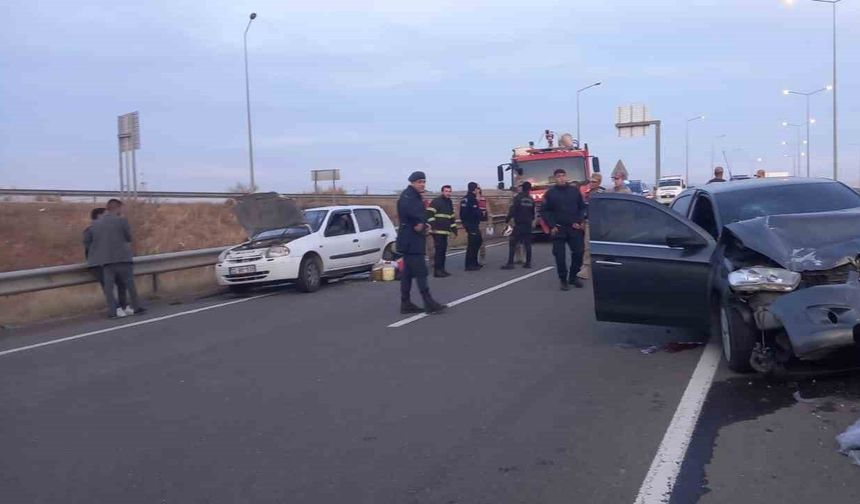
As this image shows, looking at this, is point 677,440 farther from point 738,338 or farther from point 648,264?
point 648,264

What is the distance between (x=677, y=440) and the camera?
618 centimetres

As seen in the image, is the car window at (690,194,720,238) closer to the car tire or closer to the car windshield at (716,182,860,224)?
the car windshield at (716,182,860,224)

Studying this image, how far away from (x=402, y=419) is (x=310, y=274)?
9.69m

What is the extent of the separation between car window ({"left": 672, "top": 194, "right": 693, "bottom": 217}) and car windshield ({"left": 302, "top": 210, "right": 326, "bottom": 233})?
7630mm

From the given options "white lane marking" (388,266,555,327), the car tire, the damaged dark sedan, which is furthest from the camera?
the car tire

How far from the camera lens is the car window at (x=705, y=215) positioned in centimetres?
944

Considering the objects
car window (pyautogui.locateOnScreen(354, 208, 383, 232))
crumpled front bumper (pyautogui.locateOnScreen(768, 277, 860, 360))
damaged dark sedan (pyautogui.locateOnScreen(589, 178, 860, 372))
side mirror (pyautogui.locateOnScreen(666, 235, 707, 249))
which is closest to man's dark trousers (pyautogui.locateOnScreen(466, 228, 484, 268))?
car window (pyautogui.locateOnScreen(354, 208, 383, 232))

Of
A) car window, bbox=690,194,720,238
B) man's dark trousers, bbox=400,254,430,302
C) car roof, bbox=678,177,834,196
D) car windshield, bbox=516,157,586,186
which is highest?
car windshield, bbox=516,157,586,186

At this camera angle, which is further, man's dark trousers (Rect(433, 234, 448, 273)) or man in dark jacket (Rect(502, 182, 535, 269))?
man in dark jacket (Rect(502, 182, 535, 269))

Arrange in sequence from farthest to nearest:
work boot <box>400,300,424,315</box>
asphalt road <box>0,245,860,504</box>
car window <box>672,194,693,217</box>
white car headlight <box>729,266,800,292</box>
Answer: work boot <box>400,300,424,315</box> → car window <box>672,194,693,217</box> → white car headlight <box>729,266,800,292</box> → asphalt road <box>0,245,860,504</box>

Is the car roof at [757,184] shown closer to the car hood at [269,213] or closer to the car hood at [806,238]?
the car hood at [806,238]

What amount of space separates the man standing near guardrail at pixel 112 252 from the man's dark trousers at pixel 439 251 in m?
6.17

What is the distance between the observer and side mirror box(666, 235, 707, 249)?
898cm

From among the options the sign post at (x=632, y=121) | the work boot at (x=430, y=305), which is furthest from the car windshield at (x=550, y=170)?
the work boot at (x=430, y=305)
